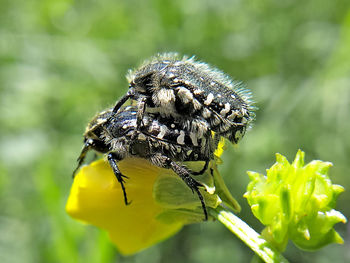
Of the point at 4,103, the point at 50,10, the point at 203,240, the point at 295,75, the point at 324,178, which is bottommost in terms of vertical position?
the point at 203,240

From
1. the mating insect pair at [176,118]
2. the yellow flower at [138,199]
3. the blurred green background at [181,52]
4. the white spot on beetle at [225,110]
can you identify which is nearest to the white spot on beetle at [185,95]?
the mating insect pair at [176,118]

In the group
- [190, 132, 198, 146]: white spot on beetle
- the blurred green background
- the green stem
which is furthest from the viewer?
the blurred green background

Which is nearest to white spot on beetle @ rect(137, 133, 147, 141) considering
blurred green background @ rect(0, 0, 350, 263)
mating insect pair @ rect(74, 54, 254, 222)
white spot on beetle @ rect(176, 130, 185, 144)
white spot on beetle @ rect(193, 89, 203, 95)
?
mating insect pair @ rect(74, 54, 254, 222)

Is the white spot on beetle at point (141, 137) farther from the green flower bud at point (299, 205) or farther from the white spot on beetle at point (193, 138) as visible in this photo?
the green flower bud at point (299, 205)

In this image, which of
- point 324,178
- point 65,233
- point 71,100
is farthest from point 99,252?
point 71,100

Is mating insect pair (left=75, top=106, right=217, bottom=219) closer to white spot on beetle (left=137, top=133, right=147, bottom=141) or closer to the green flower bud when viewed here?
white spot on beetle (left=137, top=133, right=147, bottom=141)

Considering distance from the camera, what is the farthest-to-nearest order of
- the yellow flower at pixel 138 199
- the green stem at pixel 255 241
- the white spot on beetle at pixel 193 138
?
the yellow flower at pixel 138 199
the white spot on beetle at pixel 193 138
the green stem at pixel 255 241

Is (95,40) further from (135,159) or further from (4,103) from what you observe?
(135,159)
